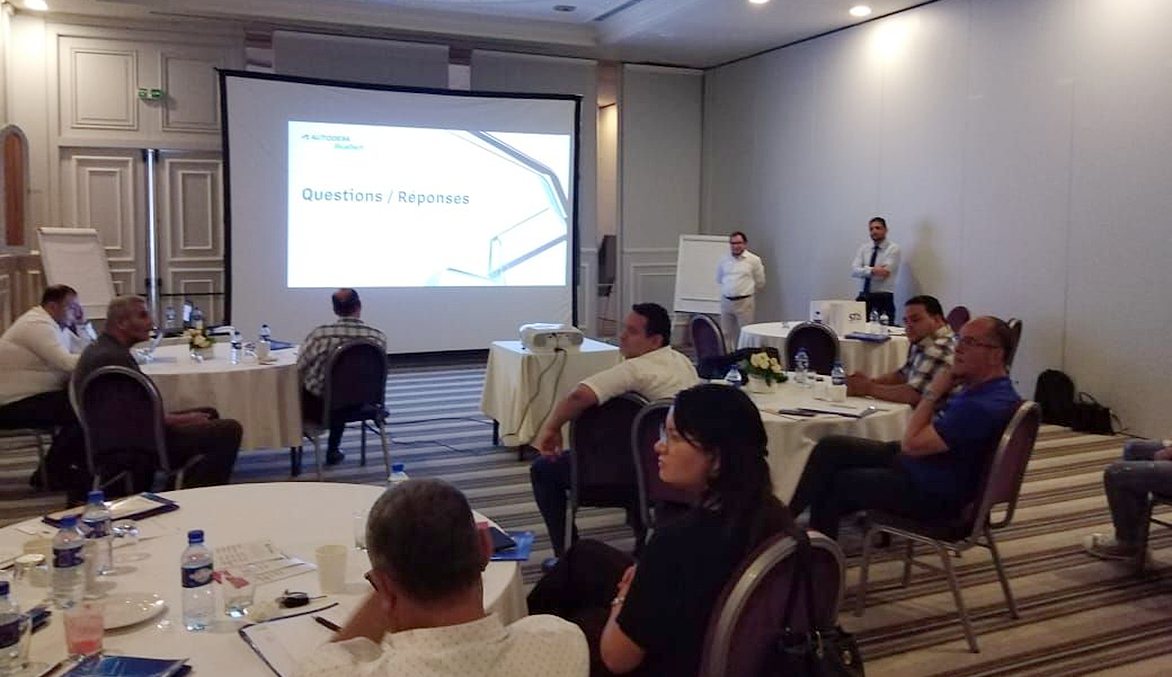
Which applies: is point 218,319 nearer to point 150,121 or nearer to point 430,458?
point 150,121

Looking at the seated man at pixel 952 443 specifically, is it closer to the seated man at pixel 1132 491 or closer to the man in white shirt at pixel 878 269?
the seated man at pixel 1132 491

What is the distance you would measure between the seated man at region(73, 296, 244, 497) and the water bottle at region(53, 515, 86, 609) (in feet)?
8.38

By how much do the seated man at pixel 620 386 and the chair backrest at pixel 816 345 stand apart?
235 cm

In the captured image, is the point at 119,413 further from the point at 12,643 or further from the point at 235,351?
the point at 12,643

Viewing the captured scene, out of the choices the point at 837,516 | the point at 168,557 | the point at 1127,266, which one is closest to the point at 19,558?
the point at 168,557

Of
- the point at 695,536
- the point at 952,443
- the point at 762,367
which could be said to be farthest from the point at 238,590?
the point at 762,367

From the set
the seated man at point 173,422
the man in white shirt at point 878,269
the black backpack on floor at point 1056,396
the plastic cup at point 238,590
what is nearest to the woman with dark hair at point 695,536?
the plastic cup at point 238,590

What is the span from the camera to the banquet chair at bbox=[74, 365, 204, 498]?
4301 millimetres

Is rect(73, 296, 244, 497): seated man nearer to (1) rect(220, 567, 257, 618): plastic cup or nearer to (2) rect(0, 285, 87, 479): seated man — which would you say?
(2) rect(0, 285, 87, 479): seated man

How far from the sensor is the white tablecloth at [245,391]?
5.22 metres

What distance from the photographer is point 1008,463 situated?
138 inches

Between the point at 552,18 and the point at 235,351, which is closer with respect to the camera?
the point at 235,351

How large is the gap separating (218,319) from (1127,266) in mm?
8945

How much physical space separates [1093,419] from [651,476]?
17.6 feet
